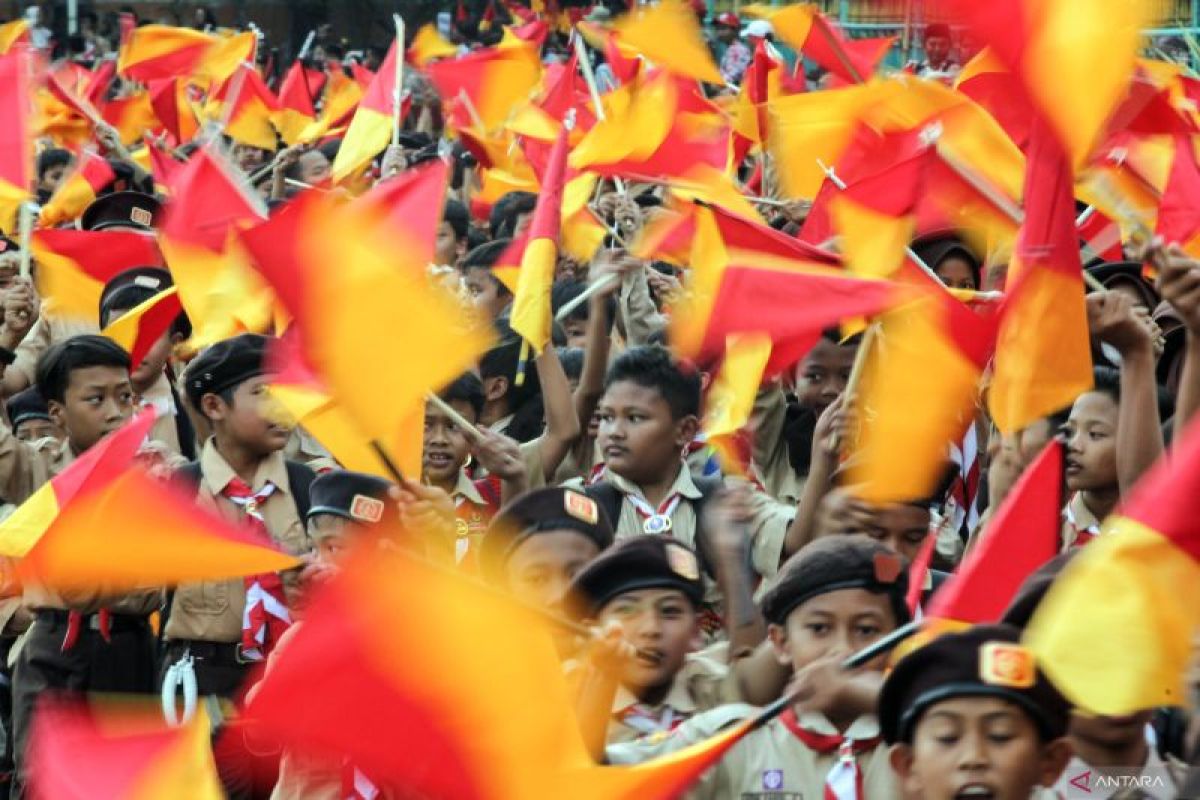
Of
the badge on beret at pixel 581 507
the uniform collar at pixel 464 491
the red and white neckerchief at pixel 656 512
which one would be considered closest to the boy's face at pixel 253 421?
the uniform collar at pixel 464 491

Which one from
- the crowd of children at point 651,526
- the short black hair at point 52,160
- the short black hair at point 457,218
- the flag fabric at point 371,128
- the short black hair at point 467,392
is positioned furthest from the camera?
the short black hair at point 52,160


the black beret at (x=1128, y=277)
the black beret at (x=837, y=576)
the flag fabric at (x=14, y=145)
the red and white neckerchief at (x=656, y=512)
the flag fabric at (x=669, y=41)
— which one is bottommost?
the flag fabric at (x=14, y=145)

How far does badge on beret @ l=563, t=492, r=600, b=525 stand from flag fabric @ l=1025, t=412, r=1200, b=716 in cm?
195

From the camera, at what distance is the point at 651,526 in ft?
19.7

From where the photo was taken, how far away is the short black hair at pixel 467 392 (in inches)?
269

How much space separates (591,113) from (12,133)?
2.54 meters

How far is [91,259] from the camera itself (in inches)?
350

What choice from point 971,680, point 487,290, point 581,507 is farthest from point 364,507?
point 487,290

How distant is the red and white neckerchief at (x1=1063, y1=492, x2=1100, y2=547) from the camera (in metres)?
5.38

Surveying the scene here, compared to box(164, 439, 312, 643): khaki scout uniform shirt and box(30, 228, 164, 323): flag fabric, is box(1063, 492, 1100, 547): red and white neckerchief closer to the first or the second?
box(164, 439, 312, 643): khaki scout uniform shirt

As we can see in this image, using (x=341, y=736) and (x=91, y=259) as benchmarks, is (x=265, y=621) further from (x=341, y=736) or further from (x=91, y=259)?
(x=91, y=259)

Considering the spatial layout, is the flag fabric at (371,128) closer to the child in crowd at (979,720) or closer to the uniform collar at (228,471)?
the uniform collar at (228,471)

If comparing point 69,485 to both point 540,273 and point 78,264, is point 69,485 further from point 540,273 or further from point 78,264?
point 78,264

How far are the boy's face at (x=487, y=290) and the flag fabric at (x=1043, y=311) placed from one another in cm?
393
